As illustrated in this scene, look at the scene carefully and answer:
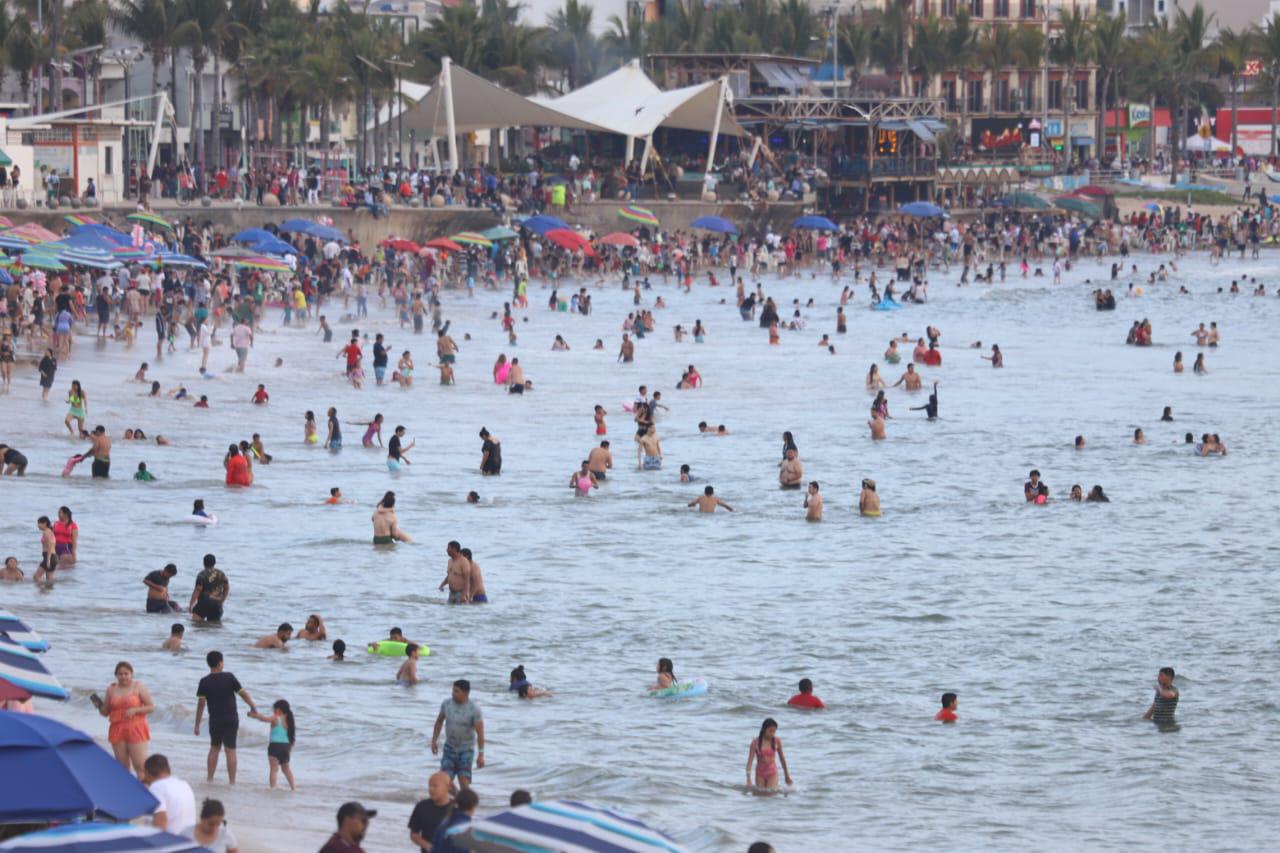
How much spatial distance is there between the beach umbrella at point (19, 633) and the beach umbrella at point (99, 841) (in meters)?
4.64

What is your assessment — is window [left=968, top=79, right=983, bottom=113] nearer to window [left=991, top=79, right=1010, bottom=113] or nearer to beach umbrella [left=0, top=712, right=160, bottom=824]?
window [left=991, top=79, right=1010, bottom=113]

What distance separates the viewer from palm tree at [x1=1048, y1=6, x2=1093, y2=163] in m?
92.2

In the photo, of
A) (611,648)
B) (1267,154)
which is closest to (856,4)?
(1267,154)

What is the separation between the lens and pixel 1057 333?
164 ft

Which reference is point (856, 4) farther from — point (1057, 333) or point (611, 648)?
point (611, 648)

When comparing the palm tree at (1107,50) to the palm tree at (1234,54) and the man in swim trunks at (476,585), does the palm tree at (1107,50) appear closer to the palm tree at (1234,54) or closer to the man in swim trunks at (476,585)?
the palm tree at (1234,54)

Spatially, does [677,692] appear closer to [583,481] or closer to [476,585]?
[476,585]

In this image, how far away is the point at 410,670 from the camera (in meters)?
17.0

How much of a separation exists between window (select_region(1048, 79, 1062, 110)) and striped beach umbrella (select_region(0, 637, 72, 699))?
91.4m

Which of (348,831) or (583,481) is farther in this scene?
(583,481)

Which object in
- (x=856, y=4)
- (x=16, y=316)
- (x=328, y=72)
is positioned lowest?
(x=16, y=316)

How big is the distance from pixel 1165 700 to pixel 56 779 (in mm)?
10094

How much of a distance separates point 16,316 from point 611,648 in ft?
65.1

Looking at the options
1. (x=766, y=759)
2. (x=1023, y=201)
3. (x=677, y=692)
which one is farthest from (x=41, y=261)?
(x=1023, y=201)
